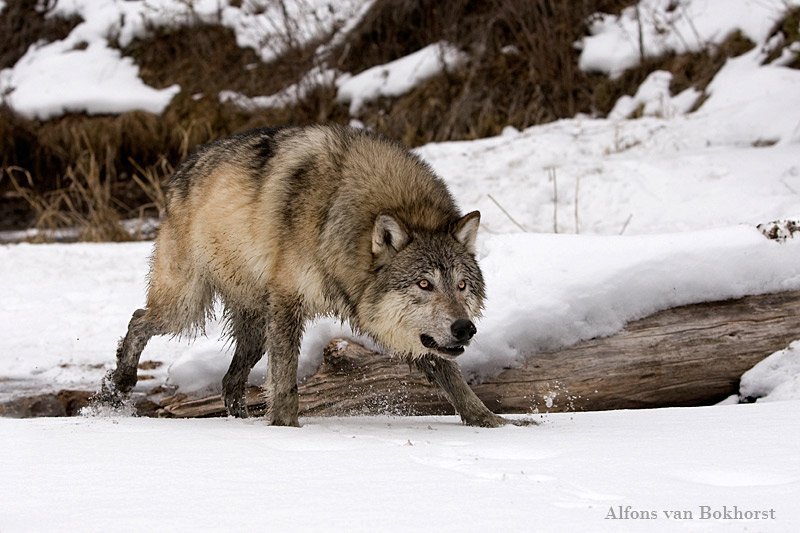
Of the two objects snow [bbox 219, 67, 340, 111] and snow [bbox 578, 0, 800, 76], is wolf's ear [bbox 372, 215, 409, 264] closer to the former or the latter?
snow [bbox 578, 0, 800, 76]

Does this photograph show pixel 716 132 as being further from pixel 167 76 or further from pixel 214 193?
pixel 167 76

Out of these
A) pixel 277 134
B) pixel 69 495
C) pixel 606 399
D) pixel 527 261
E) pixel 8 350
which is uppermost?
pixel 277 134

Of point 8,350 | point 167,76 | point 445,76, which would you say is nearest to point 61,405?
point 8,350

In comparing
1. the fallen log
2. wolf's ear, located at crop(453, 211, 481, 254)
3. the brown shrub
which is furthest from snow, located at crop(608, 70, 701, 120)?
the brown shrub

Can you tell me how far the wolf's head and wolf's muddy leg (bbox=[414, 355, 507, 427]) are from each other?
0.82 feet

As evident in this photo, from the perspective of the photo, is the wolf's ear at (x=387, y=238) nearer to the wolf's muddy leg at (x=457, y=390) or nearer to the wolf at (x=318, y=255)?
the wolf at (x=318, y=255)

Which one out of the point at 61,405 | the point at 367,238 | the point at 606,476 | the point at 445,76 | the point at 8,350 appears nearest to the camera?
the point at 606,476

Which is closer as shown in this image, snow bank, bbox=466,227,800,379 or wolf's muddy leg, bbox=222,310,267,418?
snow bank, bbox=466,227,800,379

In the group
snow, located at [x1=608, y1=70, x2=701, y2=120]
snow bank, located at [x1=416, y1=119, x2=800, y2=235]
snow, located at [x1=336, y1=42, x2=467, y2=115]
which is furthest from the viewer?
snow, located at [x1=336, y1=42, x2=467, y2=115]

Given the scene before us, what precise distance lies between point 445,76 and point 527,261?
862cm

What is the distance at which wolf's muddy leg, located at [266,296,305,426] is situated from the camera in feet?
16.9

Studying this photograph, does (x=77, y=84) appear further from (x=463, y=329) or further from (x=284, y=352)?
(x=463, y=329)

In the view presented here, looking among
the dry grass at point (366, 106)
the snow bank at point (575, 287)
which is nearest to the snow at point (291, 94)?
the dry grass at point (366, 106)

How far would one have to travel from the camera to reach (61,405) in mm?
6391
